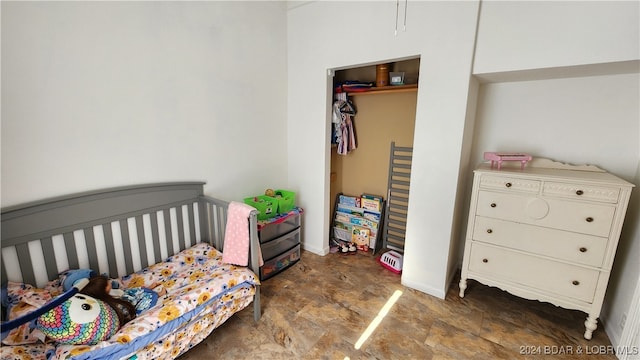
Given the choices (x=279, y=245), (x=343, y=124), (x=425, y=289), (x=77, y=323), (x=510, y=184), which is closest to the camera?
(x=77, y=323)

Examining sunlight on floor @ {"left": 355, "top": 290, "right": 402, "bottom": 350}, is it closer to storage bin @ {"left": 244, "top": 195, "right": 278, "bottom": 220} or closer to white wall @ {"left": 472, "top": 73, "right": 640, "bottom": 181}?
storage bin @ {"left": 244, "top": 195, "right": 278, "bottom": 220}

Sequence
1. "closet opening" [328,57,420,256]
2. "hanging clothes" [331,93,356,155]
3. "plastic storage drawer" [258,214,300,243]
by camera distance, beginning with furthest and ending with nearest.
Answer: "hanging clothes" [331,93,356,155] < "closet opening" [328,57,420,256] < "plastic storage drawer" [258,214,300,243]

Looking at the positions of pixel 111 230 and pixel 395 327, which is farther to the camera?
pixel 395 327

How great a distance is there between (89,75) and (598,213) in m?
3.15

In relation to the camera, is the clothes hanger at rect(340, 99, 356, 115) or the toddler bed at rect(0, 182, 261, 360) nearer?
the toddler bed at rect(0, 182, 261, 360)

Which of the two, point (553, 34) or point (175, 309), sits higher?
point (553, 34)

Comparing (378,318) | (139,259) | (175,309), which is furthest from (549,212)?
(139,259)

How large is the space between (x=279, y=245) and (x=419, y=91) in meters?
1.83

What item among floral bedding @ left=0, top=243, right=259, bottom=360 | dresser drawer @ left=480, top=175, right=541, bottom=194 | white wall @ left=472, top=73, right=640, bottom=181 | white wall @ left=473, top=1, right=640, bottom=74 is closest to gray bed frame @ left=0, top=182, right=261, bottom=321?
floral bedding @ left=0, top=243, right=259, bottom=360

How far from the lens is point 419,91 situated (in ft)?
7.05

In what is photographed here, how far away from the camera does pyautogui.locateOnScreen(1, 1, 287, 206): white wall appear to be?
143 centimetres

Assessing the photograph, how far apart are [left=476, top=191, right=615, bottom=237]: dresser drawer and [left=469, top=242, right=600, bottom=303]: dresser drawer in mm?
260

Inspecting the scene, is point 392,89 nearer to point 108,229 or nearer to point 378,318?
point 378,318

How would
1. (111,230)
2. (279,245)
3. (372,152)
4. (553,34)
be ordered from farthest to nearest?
(372,152), (279,245), (111,230), (553,34)
